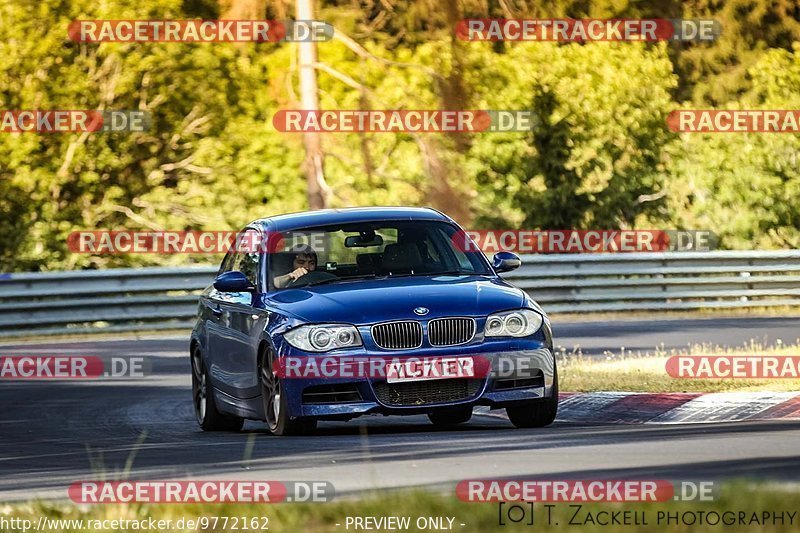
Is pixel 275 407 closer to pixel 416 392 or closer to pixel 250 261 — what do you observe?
pixel 416 392

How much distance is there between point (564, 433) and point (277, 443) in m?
1.85

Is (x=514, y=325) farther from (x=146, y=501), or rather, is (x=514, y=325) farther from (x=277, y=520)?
(x=277, y=520)

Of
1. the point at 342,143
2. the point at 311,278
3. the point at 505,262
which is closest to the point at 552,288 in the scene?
the point at 342,143

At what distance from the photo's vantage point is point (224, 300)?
14172 mm

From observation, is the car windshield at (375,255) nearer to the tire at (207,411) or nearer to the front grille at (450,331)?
the front grille at (450,331)

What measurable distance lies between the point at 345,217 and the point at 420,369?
80.1 inches

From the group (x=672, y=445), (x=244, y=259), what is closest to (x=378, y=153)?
(x=244, y=259)

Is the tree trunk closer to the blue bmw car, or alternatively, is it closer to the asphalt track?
the asphalt track

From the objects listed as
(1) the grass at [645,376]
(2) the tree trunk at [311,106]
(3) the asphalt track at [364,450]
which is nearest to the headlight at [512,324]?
(3) the asphalt track at [364,450]

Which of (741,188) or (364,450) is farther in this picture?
(741,188)

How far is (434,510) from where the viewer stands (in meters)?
7.51

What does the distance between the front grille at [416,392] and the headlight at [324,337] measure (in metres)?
0.34

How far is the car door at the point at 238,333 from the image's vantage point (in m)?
13.1

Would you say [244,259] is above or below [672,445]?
above
